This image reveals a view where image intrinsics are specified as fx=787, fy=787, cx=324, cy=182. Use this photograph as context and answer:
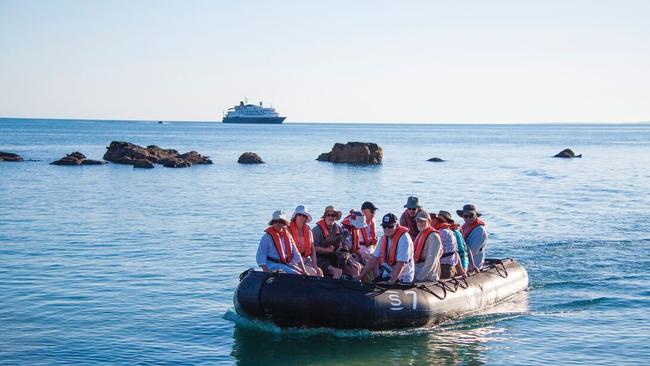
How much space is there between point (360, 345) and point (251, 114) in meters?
174

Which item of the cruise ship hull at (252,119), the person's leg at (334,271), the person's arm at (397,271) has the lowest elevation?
the person's leg at (334,271)

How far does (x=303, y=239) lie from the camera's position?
14.1 m

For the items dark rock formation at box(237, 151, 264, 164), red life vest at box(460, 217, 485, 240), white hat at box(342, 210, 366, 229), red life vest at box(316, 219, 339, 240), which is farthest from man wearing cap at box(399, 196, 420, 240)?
dark rock formation at box(237, 151, 264, 164)

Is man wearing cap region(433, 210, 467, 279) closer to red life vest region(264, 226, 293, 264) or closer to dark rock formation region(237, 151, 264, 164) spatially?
red life vest region(264, 226, 293, 264)

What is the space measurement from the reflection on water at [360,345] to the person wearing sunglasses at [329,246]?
1.60 m

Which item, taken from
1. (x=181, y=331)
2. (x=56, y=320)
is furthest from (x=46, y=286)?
(x=181, y=331)

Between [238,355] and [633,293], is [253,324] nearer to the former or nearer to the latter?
[238,355]

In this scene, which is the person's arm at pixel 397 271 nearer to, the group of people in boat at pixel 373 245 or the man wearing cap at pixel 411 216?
the group of people in boat at pixel 373 245

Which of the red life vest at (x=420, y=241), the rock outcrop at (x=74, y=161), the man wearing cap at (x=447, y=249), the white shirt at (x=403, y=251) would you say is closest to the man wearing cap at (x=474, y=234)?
the man wearing cap at (x=447, y=249)

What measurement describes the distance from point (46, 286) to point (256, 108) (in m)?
170

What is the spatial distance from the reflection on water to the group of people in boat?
3.39ft

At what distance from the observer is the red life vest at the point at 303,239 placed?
1405cm

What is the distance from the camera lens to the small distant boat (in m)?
182

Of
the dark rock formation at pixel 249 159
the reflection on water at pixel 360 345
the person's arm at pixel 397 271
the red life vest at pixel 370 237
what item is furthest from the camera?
the dark rock formation at pixel 249 159
